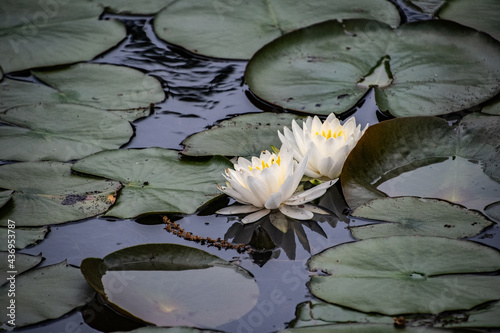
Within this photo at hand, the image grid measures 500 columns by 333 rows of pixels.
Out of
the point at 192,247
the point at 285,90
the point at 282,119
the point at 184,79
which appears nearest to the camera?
the point at 192,247

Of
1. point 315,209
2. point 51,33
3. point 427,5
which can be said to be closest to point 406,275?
point 315,209

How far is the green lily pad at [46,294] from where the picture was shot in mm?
2066

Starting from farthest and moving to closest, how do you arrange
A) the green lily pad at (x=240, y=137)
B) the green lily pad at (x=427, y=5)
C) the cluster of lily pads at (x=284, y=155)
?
the green lily pad at (x=427, y=5) < the green lily pad at (x=240, y=137) < the cluster of lily pads at (x=284, y=155)

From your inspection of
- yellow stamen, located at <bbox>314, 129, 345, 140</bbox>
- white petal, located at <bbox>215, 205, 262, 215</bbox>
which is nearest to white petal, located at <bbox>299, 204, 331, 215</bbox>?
white petal, located at <bbox>215, 205, 262, 215</bbox>

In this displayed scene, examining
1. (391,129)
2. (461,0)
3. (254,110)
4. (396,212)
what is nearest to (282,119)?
(254,110)

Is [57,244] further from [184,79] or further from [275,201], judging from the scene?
[184,79]

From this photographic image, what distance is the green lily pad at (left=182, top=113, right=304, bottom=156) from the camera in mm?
2889

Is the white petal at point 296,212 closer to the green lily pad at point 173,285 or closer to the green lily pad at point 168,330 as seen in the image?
the green lily pad at point 173,285

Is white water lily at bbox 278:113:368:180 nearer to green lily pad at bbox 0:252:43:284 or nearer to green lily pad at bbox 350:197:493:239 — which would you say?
green lily pad at bbox 350:197:493:239

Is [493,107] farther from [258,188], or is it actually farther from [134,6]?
[134,6]

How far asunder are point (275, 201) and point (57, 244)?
0.98 metres

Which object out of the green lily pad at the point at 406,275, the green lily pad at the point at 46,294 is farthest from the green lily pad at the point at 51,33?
the green lily pad at the point at 406,275

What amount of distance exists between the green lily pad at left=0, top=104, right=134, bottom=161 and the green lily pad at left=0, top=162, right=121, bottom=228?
126mm

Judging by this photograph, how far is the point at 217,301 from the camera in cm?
209
